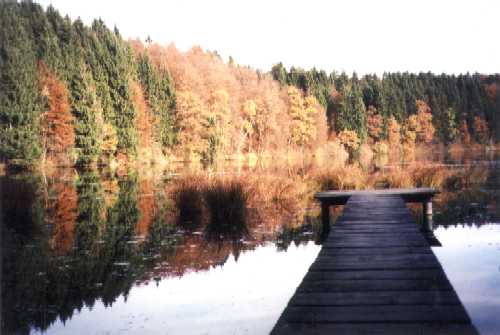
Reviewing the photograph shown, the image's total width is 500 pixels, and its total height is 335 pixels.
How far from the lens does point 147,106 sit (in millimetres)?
56656

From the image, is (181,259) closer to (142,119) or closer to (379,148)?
(142,119)

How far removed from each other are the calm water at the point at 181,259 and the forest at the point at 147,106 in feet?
51.9

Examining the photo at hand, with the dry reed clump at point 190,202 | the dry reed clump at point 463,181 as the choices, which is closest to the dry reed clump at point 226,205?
the dry reed clump at point 190,202

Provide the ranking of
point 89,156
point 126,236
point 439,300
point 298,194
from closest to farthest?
point 439,300, point 126,236, point 298,194, point 89,156

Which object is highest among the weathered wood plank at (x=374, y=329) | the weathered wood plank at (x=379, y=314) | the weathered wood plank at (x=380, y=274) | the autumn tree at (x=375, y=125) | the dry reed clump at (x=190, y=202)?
the autumn tree at (x=375, y=125)

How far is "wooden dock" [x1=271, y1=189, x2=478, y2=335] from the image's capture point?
400cm

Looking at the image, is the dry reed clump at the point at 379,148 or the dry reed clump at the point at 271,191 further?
the dry reed clump at the point at 379,148

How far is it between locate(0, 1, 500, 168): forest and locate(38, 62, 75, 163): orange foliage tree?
8cm

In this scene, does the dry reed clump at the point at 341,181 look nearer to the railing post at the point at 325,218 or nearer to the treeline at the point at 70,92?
the railing post at the point at 325,218

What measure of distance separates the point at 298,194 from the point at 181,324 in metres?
12.0

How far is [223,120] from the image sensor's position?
186 feet

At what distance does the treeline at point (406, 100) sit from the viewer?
82.1 metres

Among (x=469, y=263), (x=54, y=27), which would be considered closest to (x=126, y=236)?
(x=469, y=263)

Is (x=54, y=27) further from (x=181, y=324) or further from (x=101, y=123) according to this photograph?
(x=181, y=324)
